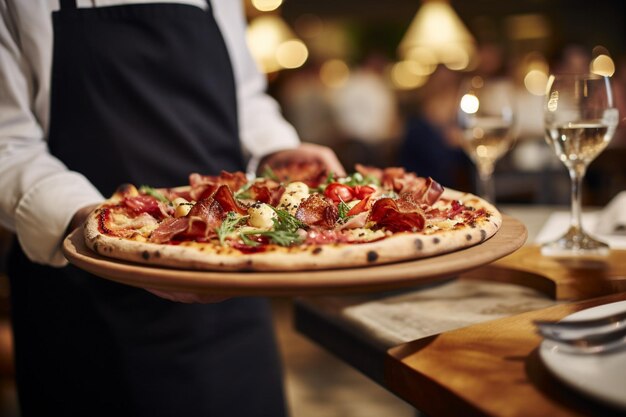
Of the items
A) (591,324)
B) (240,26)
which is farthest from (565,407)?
(240,26)

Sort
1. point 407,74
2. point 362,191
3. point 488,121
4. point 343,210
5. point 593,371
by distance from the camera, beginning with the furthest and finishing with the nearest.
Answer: point 407,74
point 488,121
point 362,191
point 343,210
point 593,371

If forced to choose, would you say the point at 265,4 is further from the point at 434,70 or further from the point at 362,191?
the point at 362,191

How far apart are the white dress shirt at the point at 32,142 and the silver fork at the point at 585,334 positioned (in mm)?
838

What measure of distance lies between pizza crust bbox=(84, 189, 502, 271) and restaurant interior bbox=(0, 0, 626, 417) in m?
0.18

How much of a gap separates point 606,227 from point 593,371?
0.92 meters

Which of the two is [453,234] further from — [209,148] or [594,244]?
[209,148]

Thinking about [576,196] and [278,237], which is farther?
[576,196]

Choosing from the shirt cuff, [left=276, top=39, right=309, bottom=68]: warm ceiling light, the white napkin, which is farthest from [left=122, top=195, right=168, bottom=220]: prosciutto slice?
[left=276, top=39, right=309, bottom=68]: warm ceiling light

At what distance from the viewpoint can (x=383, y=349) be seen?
3.27 ft

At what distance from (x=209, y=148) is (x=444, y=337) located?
948 millimetres

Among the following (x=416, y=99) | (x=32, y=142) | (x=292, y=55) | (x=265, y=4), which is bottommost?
(x=416, y=99)

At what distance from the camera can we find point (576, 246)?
1.24 m

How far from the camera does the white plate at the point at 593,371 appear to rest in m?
0.57

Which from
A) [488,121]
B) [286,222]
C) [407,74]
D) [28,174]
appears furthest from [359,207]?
Answer: [407,74]
